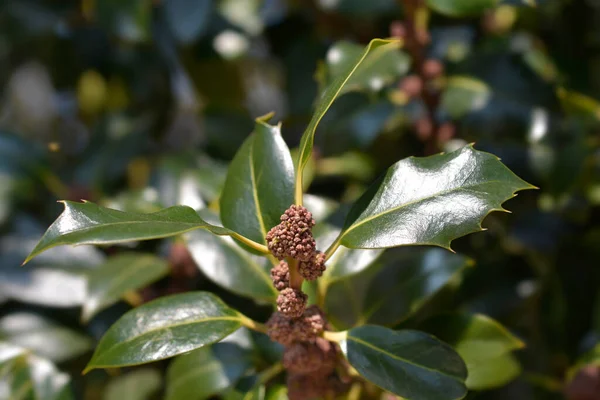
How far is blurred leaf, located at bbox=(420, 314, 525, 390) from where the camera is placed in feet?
2.35

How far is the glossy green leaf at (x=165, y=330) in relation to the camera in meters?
0.58

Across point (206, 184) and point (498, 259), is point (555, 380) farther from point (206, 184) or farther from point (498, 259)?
point (206, 184)

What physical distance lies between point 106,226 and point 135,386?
546mm

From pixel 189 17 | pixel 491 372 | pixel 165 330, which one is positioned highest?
pixel 189 17

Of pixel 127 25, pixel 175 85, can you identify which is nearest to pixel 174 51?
pixel 175 85

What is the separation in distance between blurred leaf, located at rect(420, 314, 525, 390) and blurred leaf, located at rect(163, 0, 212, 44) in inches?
28.7

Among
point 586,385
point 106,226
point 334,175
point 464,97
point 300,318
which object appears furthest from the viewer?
point 334,175

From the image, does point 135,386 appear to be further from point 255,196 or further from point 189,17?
point 189,17

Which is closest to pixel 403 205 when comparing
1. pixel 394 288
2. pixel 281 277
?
pixel 281 277

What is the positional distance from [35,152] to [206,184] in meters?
0.40

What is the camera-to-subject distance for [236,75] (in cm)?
166

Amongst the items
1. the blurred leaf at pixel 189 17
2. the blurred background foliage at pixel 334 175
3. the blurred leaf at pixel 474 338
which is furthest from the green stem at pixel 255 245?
the blurred leaf at pixel 189 17

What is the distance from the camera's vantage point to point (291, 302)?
58 cm

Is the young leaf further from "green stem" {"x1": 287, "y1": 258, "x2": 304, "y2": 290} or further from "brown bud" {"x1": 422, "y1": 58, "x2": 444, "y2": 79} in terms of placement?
"brown bud" {"x1": 422, "y1": 58, "x2": 444, "y2": 79}
